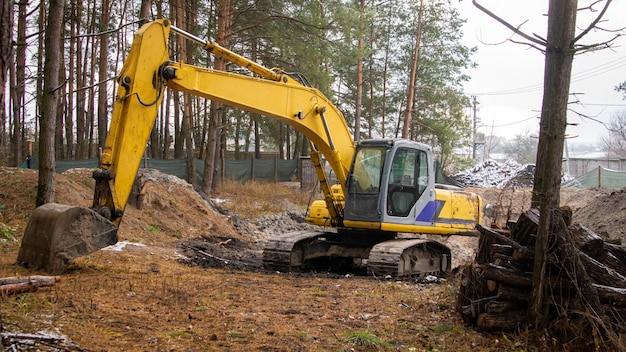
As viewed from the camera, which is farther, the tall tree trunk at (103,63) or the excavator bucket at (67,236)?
the tall tree trunk at (103,63)

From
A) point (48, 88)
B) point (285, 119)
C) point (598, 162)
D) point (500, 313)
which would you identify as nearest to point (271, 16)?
point (285, 119)

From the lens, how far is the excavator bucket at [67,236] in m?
6.40

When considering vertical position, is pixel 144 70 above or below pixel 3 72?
above

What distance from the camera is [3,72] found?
3.27 m

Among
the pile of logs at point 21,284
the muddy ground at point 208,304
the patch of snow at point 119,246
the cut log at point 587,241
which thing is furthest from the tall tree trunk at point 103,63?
the cut log at point 587,241

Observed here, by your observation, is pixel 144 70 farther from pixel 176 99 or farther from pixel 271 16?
pixel 176 99

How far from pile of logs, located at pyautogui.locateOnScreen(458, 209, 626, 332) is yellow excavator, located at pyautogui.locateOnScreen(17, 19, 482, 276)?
3.58m

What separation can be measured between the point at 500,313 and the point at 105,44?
18244 millimetres

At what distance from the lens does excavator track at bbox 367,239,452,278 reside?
8.88 metres

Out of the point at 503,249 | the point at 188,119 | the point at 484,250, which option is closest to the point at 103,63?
the point at 188,119

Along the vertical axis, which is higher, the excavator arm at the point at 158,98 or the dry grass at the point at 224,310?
the excavator arm at the point at 158,98

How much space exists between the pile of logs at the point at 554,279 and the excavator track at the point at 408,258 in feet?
11.1

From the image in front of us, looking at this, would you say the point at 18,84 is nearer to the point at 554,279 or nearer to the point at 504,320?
the point at 504,320

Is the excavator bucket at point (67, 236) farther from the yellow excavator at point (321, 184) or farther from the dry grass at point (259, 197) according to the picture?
the dry grass at point (259, 197)
